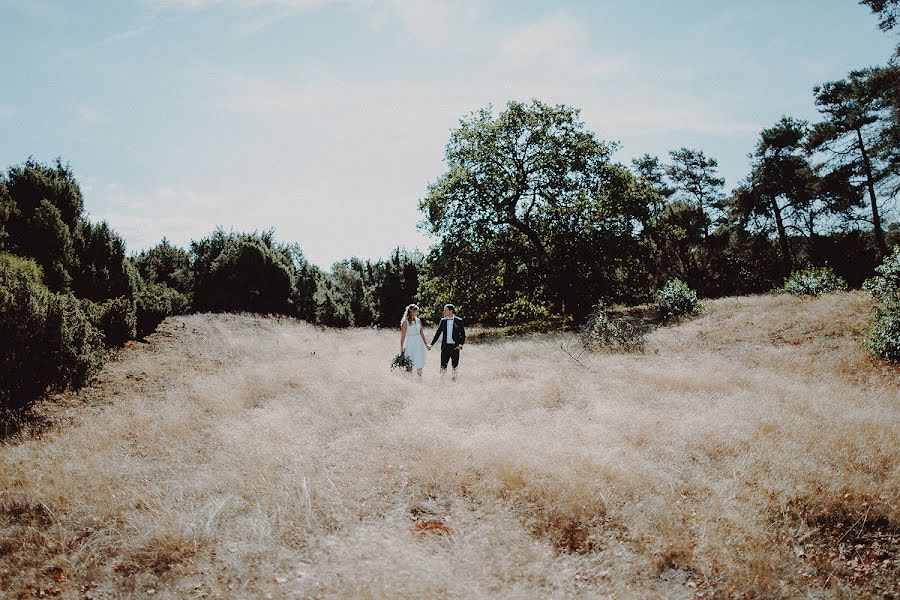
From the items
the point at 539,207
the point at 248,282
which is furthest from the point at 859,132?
the point at 248,282

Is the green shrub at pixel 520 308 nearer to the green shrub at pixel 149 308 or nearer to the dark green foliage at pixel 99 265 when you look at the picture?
the green shrub at pixel 149 308

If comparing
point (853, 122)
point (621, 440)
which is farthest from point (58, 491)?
point (853, 122)

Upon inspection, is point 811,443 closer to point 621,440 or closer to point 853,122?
point 621,440

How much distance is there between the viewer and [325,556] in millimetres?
5012

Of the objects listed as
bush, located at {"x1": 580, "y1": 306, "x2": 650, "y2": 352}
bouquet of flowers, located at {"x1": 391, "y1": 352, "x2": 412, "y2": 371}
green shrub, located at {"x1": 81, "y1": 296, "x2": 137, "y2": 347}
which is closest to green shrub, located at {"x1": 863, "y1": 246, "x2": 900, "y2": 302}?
bush, located at {"x1": 580, "y1": 306, "x2": 650, "y2": 352}

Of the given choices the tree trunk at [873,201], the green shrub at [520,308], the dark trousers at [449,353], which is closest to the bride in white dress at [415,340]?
the dark trousers at [449,353]

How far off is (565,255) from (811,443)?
16261 millimetres

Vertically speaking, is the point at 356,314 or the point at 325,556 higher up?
the point at 356,314

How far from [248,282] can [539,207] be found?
→ 17617 millimetres

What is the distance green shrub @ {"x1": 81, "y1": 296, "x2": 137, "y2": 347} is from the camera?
1419 cm

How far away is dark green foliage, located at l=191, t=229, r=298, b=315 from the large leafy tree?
10.7 metres

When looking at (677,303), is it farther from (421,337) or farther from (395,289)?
(395,289)

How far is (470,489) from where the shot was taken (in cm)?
627

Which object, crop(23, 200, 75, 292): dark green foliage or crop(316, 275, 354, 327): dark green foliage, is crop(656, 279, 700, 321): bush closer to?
crop(316, 275, 354, 327): dark green foliage
